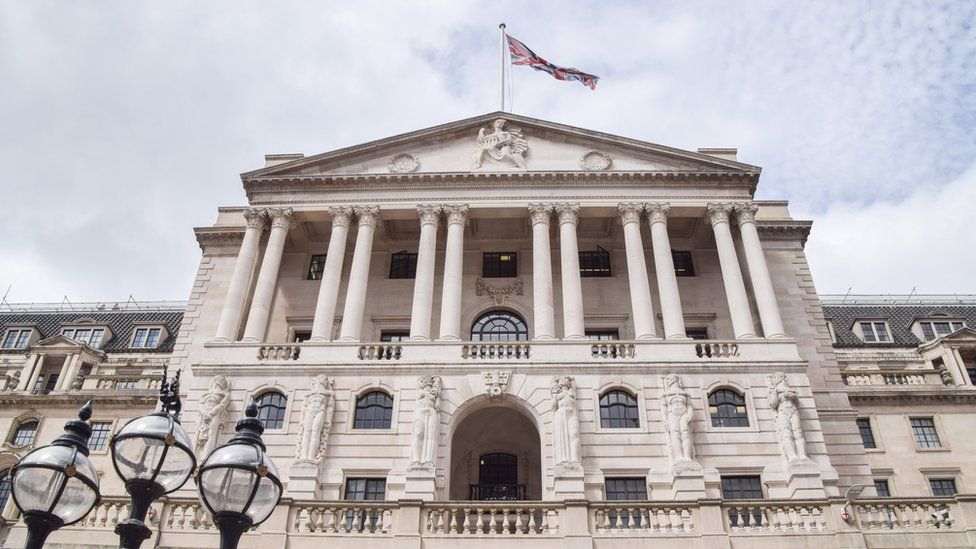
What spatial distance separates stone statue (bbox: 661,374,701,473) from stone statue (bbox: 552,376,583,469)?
3630 millimetres

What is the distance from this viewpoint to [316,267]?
141ft

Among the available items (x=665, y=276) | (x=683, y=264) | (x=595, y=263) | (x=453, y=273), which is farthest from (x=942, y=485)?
(x=453, y=273)

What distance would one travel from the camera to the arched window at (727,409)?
31953 millimetres

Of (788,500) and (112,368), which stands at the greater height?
(112,368)

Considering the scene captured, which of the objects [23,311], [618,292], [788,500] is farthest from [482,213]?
[23,311]

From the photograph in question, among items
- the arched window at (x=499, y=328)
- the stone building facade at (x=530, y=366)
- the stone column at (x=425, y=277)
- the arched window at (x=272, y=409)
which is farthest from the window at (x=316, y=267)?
the arched window at (x=272, y=409)

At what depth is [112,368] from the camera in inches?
2147

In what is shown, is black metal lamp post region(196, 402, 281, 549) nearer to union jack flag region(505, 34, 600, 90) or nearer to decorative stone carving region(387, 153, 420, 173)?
decorative stone carving region(387, 153, 420, 173)

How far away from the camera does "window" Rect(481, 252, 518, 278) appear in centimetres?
4222

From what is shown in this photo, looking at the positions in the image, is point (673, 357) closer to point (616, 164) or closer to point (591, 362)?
point (591, 362)

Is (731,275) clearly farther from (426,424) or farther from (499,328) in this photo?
(426,424)

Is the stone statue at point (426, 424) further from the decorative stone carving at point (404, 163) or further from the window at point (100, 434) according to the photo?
the window at point (100, 434)

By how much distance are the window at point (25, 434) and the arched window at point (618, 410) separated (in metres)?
36.9

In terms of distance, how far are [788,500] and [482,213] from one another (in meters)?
20.9
